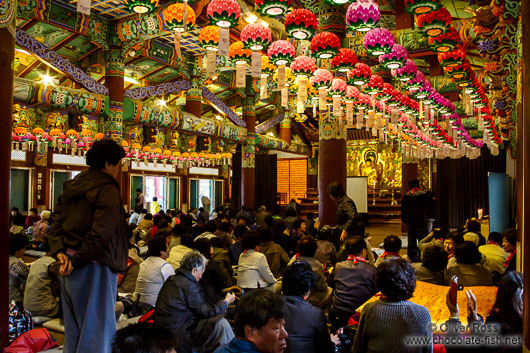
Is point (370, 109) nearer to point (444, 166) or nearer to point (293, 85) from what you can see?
point (293, 85)

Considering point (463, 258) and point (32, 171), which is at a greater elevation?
point (32, 171)

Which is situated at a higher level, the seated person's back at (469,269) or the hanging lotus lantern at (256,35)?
the hanging lotus lantern at (256,35)

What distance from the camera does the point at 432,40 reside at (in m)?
4.43

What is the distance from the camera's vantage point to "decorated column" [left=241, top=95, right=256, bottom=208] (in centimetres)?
1418

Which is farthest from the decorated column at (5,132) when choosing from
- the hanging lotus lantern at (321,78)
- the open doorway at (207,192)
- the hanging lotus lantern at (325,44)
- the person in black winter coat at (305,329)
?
the open doorway at (207,192)

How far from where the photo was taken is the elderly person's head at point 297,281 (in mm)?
2236

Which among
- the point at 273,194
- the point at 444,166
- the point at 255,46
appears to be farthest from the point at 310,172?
the point at 255,46

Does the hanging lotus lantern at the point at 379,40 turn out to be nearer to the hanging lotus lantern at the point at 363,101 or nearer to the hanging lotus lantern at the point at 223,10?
the hanging lotus lantern at the point at 223,10

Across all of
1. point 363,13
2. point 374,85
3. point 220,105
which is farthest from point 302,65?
point 220,105

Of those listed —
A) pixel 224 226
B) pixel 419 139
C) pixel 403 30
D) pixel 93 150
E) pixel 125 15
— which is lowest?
pixel 224 226

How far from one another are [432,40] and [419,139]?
6.49m

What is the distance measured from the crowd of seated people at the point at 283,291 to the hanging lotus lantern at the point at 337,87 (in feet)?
6.62

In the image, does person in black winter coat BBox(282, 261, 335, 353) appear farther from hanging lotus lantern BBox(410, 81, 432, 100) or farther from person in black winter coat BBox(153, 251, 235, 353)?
hanging lotus lantern BBox(410, 81, 432, 100)

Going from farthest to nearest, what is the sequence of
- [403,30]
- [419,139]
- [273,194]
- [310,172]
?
[310,172], [273,194], [419,139], [403,30]
